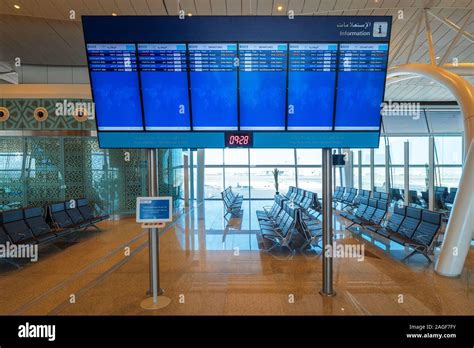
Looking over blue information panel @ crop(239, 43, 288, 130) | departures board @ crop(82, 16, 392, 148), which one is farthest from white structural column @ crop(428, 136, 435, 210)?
blue information panel @ crop(239, 43, 288, 130)

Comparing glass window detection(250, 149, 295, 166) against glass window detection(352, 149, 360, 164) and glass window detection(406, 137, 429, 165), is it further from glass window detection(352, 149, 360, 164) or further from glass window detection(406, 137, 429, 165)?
glass window detection(406, 137, 429, 165)

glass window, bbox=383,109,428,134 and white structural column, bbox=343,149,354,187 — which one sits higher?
glass window, bbox=383,109,428,134

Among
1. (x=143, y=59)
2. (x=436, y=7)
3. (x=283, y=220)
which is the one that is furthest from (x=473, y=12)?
(x=143, y=59)

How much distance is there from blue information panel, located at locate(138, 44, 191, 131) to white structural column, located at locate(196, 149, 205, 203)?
1242 cm

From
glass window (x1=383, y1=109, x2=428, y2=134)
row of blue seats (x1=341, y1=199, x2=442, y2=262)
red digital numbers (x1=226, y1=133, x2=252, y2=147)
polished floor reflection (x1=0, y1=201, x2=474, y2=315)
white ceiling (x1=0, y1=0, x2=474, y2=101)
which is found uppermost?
white ceiling (x1=0, y1=0, x2=474, y2=101)

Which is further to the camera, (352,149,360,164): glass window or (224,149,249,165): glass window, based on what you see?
(224,149,249,165): glass window

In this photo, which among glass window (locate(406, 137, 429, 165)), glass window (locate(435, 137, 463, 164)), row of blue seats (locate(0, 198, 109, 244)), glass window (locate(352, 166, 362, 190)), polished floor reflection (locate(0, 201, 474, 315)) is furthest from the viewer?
glass window (locate(352, 166, 362, 190))

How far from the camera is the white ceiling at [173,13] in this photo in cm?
649

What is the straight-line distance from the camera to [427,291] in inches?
161

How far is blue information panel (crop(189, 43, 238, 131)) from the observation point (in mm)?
3518

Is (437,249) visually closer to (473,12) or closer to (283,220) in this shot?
(283,220)

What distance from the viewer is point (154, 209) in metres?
3.73

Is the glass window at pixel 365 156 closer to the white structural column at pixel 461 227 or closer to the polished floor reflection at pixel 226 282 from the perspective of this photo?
the polished floor reflection at pixel 226 282

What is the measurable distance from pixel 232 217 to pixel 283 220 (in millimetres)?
4101
